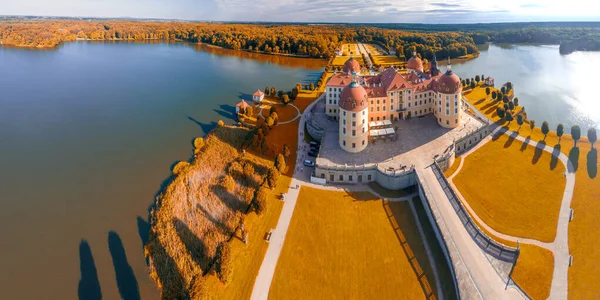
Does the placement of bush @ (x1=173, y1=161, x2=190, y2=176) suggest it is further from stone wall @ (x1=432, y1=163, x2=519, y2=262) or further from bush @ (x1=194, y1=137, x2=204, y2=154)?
stone wall @ (x1=432, y1=163, x2=519, y2=262)

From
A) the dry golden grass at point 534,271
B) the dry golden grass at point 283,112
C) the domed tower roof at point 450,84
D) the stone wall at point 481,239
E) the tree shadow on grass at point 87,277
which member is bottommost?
the tree shadow on grass at point 87,277

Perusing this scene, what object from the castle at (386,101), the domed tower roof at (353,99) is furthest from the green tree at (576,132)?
the domed tower roof at (353,99)

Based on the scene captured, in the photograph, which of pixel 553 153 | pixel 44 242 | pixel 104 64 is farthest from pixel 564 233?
pixel 104 64

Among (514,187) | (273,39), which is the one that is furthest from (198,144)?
(273,39)

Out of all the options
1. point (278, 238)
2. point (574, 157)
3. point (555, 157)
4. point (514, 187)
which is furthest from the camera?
point (555, 157)

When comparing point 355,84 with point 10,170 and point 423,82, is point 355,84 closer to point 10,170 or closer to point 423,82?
point 423,82

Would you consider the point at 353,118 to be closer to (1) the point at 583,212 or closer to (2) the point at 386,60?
(1) the point at 583,212

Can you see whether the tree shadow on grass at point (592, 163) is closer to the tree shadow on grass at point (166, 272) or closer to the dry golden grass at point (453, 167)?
the dry golden grass at point (453, 167)
